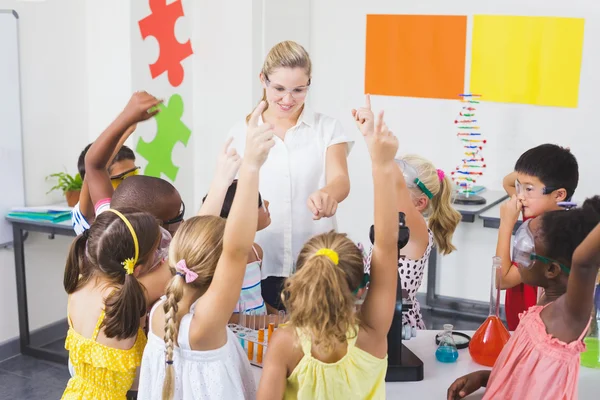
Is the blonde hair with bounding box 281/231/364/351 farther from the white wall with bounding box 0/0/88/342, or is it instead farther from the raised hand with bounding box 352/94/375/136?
the white wall with bounding box 0/0/88/342

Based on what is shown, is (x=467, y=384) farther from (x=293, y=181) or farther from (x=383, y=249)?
(x=293, y=181)

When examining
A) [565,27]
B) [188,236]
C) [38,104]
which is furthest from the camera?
[565,27]

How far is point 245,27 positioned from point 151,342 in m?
3.04

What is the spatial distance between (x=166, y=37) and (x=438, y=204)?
7.38ft

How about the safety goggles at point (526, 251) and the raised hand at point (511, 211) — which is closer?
the safety goggles at point (526, 251)

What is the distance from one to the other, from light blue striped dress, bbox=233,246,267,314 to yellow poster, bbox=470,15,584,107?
2556 millimetres

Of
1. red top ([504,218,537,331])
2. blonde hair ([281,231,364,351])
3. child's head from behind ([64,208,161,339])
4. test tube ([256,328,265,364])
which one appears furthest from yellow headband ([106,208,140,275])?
red top ([504,218,537,331])

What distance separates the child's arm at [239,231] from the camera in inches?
55.5

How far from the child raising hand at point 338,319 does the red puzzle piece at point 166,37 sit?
9.31 ft

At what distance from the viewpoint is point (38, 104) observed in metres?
3.72

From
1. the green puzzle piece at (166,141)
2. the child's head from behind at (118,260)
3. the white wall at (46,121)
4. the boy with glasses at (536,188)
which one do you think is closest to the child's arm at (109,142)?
the child's head from behind at (118,260)

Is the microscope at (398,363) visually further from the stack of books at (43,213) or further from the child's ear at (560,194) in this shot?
the stack of books at (43,213)

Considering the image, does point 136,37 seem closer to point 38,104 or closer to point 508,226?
point 38,104

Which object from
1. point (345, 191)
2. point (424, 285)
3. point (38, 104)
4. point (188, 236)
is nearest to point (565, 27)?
point (424, 285)
